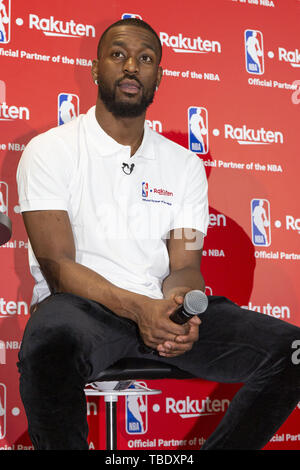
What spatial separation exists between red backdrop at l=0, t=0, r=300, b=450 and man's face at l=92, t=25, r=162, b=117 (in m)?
0.47

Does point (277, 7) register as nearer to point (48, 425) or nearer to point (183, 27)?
point (183, 27)

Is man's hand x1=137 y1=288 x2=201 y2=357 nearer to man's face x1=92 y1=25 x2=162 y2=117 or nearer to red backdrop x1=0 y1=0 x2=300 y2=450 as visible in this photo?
man's face x1=92 y1=25 x2=162 y2=117

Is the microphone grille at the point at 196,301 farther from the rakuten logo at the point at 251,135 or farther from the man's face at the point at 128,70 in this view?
the rakuten logo at the point at 251,135

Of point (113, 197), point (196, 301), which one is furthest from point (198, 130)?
point (196, 301)

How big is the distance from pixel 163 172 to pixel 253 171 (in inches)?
30.6

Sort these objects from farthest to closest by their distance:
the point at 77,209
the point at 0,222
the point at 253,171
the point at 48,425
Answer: the point at 253,171 → the point at 77,209 → the point at 48,425 → the point at 0,222

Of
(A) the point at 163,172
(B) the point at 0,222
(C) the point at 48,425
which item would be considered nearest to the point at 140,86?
(A) the point at 163,172

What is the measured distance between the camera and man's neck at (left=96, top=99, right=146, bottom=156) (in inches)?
75.2

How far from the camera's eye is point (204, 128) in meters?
2.52

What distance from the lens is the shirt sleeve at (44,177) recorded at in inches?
64.4

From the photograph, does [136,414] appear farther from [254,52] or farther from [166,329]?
[254,52]

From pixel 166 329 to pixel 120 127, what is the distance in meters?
0.81

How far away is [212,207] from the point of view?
8.08 feet

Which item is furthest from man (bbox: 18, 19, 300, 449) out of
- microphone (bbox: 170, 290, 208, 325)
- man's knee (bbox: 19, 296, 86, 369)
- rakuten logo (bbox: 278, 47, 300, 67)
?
rakuten logo (bbox: 278, 47, 300, 67)
